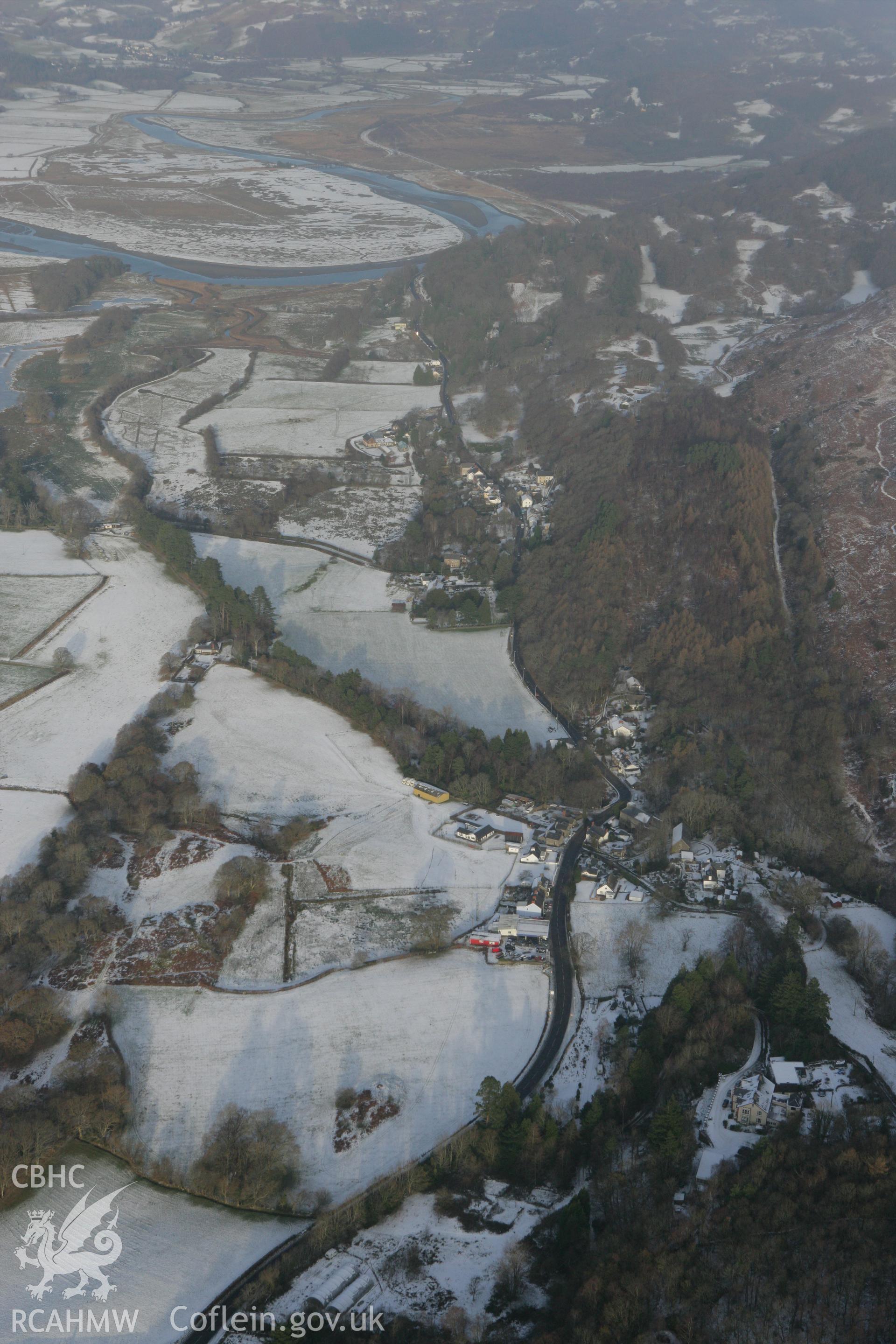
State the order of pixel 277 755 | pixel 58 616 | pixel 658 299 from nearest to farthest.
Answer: pixel 277 755, pixel 58 616, pixel 658 299

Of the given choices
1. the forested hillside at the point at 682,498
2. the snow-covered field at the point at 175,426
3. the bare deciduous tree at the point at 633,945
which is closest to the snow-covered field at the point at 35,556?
the snow-covered field at the point at 175,426

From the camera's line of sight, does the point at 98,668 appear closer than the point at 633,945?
No

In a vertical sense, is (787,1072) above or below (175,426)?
below

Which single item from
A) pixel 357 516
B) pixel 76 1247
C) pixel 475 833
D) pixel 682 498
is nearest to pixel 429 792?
pixel 475 833

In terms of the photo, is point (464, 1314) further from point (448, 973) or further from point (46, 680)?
point (46, 680)

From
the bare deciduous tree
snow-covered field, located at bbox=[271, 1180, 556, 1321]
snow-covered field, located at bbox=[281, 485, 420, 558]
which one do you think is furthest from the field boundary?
snow-covered field, located at bbox=[271, 1180, 556, 1321]

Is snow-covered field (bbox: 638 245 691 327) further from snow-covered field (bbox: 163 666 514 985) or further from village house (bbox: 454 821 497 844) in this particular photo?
village house (bbox: 454 821 497 844)

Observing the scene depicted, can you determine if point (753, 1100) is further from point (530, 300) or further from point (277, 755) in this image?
point (530, 300)

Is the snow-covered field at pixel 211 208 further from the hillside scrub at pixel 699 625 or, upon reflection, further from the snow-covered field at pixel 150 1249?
the snow-covered field at pixel 150 1249
